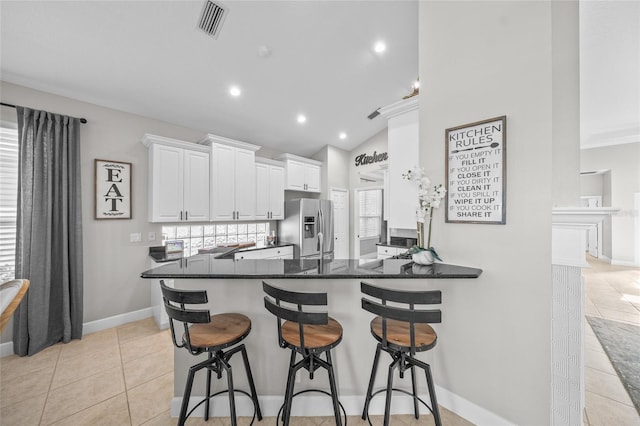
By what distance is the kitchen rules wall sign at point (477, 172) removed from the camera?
1.65 meters

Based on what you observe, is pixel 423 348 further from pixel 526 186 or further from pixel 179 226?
pixel 179 226

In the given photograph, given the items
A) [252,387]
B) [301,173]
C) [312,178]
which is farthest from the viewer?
[312,178]

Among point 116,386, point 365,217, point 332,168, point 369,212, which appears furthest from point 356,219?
point 116,386

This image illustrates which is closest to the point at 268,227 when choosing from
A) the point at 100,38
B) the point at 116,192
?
the point at 116,192

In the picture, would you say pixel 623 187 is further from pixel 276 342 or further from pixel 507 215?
pixel 276 342

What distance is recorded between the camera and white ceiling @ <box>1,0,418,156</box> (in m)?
2.20

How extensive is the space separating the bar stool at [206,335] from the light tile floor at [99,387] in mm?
344

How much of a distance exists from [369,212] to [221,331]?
4.50 metres

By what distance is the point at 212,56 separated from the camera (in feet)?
9.00

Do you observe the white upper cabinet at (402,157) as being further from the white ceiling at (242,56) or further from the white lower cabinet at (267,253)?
the white lower cabinet at (267,253)

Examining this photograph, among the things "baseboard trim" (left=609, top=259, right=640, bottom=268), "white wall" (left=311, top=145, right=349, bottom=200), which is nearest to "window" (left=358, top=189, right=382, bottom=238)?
"white wall" (left=311, top=145, right=349, bottom=200)

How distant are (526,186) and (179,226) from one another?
400cm

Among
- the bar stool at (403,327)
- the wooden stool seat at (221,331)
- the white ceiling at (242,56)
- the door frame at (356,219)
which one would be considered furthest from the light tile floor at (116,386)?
the door frame at (356,219)

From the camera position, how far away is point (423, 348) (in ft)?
4.48
